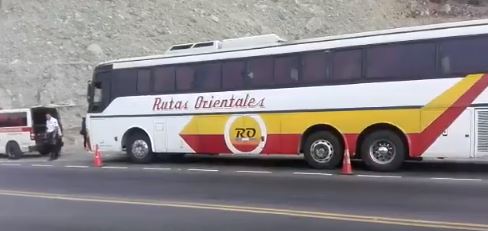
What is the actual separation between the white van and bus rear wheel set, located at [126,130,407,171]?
13.1m

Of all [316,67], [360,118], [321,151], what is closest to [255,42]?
[316,67]

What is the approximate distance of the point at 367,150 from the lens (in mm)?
15594

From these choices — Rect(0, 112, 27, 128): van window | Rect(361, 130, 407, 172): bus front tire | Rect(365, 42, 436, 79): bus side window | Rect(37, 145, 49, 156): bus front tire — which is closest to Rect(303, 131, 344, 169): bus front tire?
Result: Rect(361, 130, 407, 172): bus front tire

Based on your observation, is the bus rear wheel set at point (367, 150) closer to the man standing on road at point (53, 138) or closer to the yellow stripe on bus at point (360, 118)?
the yellow stripe on bus at point (360, 118)

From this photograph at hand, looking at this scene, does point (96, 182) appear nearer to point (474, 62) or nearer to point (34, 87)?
point (474, 62)

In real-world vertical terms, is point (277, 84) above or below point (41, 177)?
above

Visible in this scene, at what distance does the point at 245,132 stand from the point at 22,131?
38.9 feet

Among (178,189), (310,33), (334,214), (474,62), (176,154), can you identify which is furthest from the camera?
(310,33)

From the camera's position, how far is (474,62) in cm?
1430

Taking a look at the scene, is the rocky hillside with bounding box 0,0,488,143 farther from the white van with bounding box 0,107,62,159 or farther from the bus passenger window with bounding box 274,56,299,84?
the bus passenger window with bounding box 274,56,299,84

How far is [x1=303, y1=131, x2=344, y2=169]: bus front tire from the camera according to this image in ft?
52.6

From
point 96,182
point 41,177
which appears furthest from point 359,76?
point 41,177

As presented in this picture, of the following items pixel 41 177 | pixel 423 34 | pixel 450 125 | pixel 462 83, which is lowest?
pixel 41 177

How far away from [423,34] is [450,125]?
207 centimetres
